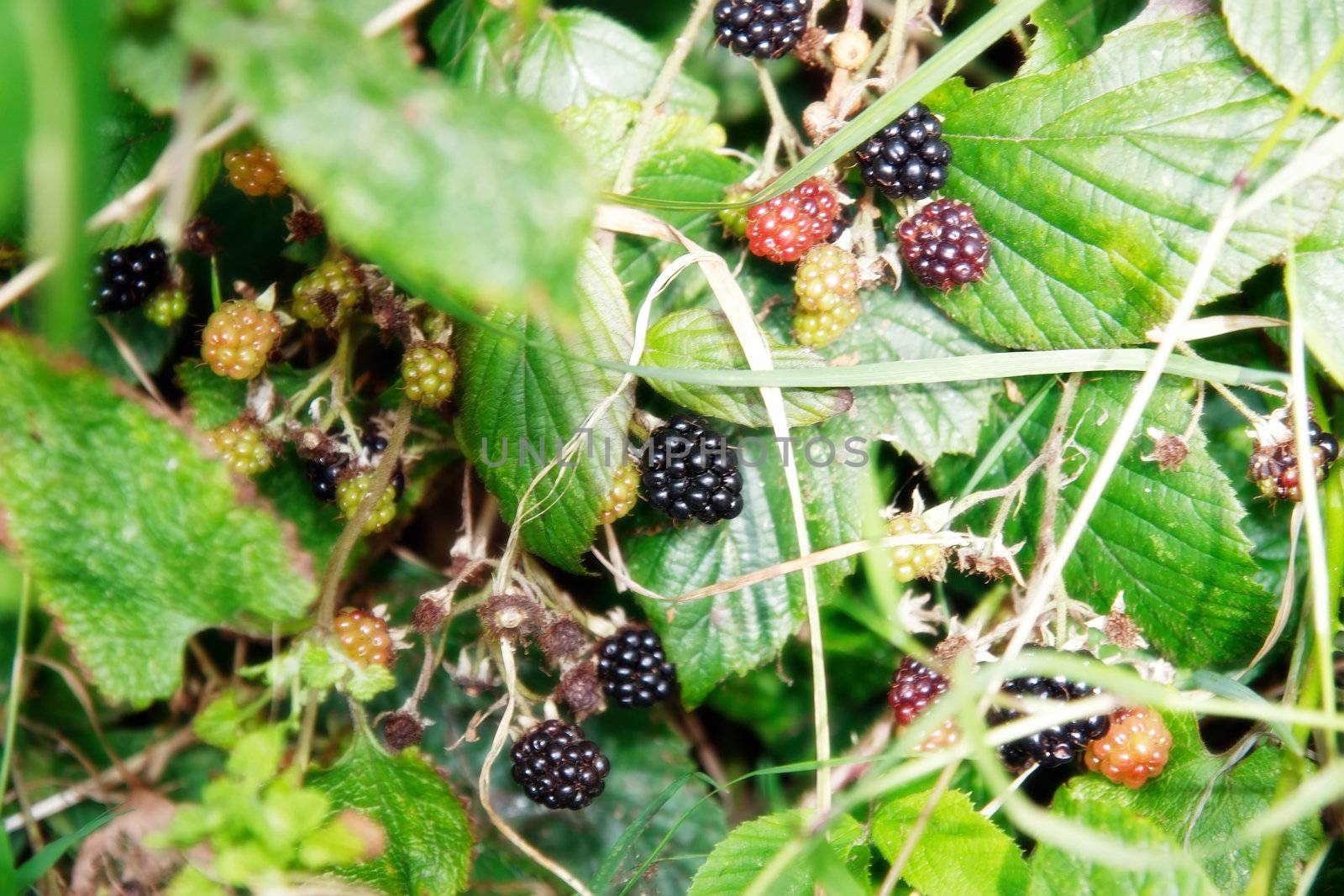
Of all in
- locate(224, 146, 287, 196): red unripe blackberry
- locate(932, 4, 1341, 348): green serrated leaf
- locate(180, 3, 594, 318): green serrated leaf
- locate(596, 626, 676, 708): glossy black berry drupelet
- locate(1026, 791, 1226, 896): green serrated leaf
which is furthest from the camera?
locate(596, 626, 676, 708): glossy black berry drupelet

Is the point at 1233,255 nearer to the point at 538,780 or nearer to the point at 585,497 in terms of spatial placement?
the point at 585,497

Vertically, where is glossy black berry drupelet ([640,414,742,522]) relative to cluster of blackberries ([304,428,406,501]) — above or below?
above

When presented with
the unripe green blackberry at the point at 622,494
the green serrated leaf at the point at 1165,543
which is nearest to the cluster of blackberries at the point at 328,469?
the unripe green blackberry at the point at 622,494

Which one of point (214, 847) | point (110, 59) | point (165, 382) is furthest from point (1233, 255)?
point (165, 382)

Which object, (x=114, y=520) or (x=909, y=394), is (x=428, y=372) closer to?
(x=114, y=520)

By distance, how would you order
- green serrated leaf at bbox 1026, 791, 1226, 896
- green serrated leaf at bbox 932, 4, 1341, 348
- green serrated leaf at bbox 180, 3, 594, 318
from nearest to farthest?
1. green serrated leaf at bbox 180, 3, 594, 318
2. green serrated leaf at bbox 1026, 791, 1226, 896
3. green serrated leaf at bbox 932, 4, 1341, 348

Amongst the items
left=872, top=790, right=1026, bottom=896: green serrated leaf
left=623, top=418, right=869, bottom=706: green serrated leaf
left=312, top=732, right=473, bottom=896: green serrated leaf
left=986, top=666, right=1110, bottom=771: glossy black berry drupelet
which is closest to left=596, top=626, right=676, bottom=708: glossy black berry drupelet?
left=623, top=418, right=869, bottom=706: green serrated leaf

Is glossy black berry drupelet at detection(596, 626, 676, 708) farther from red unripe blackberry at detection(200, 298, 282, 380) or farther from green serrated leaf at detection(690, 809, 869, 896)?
red unripe blackberry at detection(200, 298, 282, 380)
